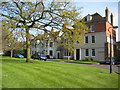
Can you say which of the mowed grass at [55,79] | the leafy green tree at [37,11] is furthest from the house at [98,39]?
the mowed grass at [55,79]

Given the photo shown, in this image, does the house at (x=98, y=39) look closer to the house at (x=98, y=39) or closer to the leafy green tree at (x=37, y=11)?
the house at (x=98, y=39)

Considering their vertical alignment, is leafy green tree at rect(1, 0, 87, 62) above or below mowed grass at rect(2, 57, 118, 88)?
above

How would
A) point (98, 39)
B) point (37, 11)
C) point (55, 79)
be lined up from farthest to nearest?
point (98, 39) → point (37, 11) → point (55, 79)

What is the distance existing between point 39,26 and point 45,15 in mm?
2174

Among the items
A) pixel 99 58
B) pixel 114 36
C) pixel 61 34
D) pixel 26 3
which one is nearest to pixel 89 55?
pixel 99 58

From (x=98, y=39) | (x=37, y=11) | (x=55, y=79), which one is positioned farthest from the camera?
(x=98, y=39)

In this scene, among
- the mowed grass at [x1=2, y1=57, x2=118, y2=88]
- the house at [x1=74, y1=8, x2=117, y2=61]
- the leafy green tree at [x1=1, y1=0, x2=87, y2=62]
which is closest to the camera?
the mowed grass at [x1=2, y1=57, x2=118, y2=88]

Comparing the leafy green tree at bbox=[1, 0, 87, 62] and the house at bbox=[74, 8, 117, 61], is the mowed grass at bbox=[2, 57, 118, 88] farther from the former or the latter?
the house at bbox=[74, 8, 117, 61]

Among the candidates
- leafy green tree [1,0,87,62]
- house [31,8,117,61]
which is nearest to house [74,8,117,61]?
house [31,8,117,61]

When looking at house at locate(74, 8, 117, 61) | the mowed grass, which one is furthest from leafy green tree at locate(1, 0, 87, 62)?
house at locate(74, 8, 117, 61)

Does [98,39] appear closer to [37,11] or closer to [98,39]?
[98,39]

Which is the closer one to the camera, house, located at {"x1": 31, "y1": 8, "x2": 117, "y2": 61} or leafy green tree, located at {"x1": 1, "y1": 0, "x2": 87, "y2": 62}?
leafy green tree, located at {"x1": 1, "y1": 0, "x2": 87, "y2": 62}

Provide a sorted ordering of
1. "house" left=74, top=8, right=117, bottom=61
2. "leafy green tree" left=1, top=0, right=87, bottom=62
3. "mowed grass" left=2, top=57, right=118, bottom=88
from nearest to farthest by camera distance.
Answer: "mowed grass" left=2, top=57, right=118, bottom=88 → "leafy green tree" left=1, top=0, right=87, bottom=62 → "house" left=74, top=8, right=117, bottom=61

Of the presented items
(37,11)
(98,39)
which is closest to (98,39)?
(98,39)
